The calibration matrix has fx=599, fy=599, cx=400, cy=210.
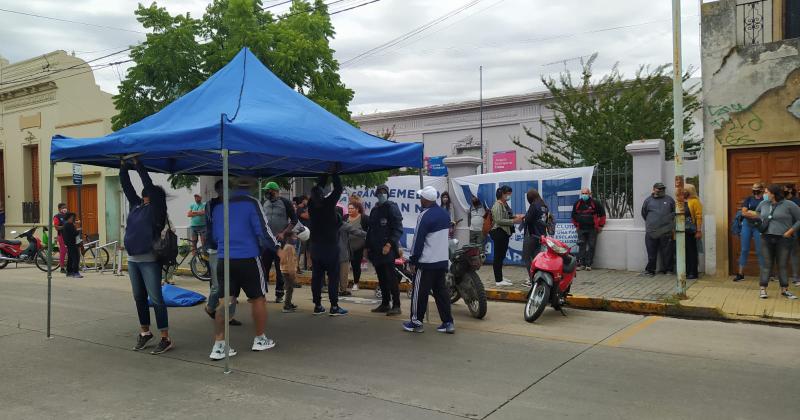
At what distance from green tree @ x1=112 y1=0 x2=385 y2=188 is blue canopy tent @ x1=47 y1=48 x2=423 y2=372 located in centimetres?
529

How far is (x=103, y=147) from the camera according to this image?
6637mm

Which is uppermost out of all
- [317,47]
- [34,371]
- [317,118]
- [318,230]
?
[317,47]

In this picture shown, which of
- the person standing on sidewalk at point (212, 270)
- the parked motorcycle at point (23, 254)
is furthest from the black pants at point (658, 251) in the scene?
the parked motorcycle at point (23, 254)

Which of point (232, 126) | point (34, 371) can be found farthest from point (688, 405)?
point (34, 371)

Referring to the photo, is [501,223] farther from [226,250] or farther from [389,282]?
[226,250]

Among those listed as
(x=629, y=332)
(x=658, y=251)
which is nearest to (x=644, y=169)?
(x=658, y=251)

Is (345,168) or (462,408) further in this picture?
(345,168)

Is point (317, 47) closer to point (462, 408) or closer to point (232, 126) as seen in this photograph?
point (232, 126)

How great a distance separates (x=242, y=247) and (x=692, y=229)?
336 inches

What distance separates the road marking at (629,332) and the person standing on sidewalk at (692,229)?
3.24m

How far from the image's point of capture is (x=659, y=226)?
11312 millimetres

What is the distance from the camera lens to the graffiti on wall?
10992mm

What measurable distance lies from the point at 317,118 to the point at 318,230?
→ 179 centimetres

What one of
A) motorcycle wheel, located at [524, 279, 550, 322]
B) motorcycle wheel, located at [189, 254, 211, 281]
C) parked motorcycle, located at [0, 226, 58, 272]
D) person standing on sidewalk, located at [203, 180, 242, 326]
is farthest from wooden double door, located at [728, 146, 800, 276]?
parked motorcycle, located at [0, 226, 58, 272]
